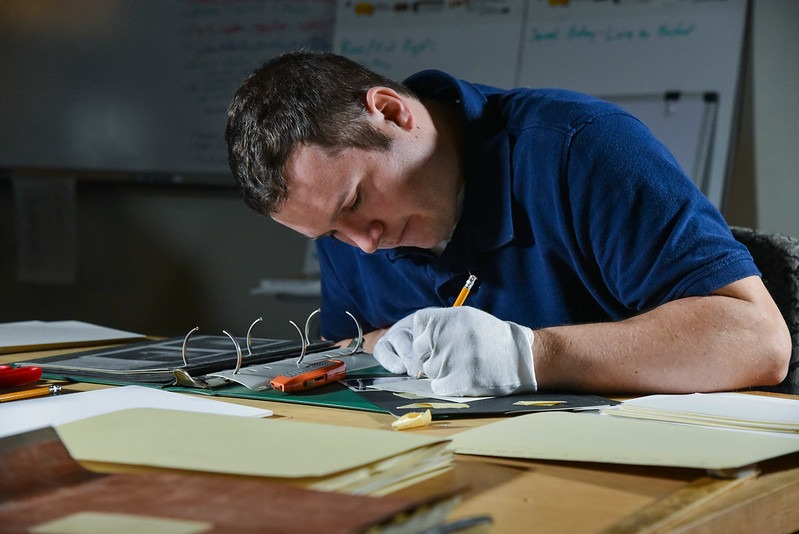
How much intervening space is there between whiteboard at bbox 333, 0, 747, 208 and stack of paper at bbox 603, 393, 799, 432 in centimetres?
168

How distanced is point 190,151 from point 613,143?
2422 millimetres

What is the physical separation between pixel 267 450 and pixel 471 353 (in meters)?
0.39

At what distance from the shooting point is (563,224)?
4.33 feet

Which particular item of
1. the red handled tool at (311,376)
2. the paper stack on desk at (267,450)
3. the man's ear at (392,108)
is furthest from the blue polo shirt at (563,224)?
the paper stack on desk at (267,450)

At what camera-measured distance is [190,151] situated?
3.40m

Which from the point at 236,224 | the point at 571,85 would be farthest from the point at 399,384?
the point at 236,224

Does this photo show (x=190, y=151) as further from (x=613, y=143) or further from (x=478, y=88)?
(x=613, y=143)

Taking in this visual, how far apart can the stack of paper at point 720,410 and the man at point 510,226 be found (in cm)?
8

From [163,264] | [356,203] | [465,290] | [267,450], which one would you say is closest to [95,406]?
[267,450]

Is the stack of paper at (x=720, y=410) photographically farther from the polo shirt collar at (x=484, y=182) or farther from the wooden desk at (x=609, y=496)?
the polo shirt collar at (x=484, y=182)

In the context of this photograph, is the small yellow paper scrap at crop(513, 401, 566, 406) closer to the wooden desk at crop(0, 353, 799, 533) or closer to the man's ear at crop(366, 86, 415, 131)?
the wooden desk at crop(0, 353, 799, 533)

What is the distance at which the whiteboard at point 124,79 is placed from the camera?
338 centimetres

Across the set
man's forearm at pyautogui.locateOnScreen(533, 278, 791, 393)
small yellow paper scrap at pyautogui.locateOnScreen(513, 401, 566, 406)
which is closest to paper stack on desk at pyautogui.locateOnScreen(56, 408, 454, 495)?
small yellow paper scrap at pyautogui.locateOnScreen(513, 401, 566, 406)

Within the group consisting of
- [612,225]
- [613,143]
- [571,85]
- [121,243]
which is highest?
[571,85]
